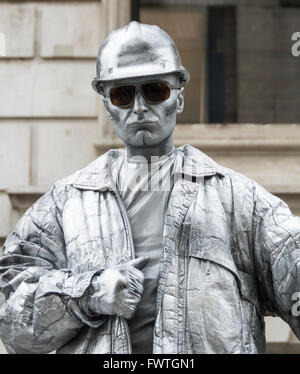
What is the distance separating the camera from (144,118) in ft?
15.8

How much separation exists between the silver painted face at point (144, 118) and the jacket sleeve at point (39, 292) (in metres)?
0.49

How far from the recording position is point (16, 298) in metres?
4.76

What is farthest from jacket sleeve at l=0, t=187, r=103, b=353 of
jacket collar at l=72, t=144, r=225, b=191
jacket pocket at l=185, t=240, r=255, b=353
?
jacket pocket at l=185, t=240, r=255, b=353

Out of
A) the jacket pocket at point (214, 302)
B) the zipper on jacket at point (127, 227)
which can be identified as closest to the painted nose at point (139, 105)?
the zipper on jacket at point (127, 227)

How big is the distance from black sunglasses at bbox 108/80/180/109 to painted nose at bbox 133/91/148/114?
0.02 meters

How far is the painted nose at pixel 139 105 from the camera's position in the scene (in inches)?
189

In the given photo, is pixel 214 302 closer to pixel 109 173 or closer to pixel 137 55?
pixel 109 173

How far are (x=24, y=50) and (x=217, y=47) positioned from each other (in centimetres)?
164

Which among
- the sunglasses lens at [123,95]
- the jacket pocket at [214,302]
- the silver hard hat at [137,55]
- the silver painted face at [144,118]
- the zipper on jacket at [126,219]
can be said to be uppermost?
the silver hard hat at [137,55]

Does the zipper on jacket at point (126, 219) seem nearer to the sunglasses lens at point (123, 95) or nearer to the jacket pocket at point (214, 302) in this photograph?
the jacket pocket at point (214, 302)

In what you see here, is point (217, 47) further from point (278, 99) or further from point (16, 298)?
point (16, 298)

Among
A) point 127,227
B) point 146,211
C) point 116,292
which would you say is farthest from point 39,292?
point 146,211

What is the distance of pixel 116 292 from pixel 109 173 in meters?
0.69

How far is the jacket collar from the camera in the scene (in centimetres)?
500
